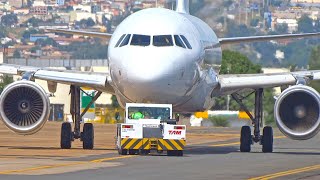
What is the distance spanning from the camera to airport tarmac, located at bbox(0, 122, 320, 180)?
33.3m

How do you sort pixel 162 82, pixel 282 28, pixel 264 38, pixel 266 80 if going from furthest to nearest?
1. pixel 282 28
2. pixel 264 38
3. pixel 266 80
4. pixel 162 82

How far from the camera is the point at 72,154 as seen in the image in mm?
42000

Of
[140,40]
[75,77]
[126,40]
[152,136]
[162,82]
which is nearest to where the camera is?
[152,136]

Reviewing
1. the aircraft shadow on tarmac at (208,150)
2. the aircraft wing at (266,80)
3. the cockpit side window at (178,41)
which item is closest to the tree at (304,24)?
the aircraft shadow on tarmac at (208,150)

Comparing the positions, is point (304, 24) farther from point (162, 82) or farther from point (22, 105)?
point (162, 82)

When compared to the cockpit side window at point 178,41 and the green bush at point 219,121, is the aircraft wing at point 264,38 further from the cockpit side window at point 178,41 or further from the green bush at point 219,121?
the green bush at point 219,121

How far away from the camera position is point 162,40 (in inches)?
1645

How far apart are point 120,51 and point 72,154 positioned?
331cm

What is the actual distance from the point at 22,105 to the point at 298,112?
8345mm

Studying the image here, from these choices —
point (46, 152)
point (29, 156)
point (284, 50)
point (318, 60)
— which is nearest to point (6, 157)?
point (29, 156)

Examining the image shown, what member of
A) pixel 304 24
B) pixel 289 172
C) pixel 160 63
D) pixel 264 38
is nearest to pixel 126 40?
pixel 160 63

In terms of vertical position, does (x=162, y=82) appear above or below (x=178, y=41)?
below

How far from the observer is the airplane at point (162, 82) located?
4112cm

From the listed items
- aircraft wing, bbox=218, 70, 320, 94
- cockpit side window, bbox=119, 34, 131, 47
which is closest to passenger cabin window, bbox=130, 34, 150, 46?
cockpit side window, bbox=119, 34, 131, 47
